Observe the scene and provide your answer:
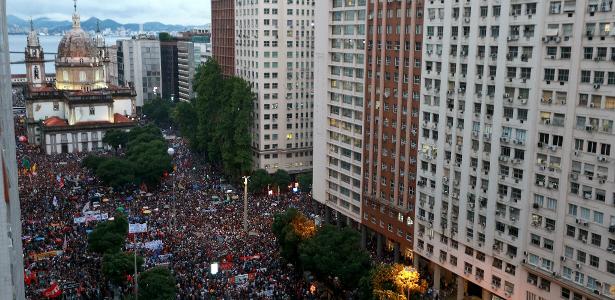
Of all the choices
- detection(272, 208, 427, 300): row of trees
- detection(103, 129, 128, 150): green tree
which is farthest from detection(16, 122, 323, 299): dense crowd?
detection(103, 129, 128, 150): green tree

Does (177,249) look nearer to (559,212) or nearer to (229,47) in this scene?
(559,212)

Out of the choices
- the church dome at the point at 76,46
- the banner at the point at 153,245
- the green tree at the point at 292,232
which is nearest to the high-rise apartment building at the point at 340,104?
the green tree at the point at 292,232

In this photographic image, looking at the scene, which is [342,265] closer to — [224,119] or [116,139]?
[224,119]

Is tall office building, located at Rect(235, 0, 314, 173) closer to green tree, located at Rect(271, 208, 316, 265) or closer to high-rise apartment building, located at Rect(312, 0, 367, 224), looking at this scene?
high-rise apartment building, located at Rect(312, 0, 367, 224)

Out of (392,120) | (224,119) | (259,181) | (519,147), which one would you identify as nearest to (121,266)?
(392,120)

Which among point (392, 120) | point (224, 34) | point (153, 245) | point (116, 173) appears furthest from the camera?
point (224, 34)

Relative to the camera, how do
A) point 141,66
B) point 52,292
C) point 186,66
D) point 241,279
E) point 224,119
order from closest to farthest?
point 52,292
point 241,279
point 224,119
point 186,66
point 141,66

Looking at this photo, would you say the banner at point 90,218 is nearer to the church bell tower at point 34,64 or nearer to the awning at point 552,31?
the awning at point 552,31
